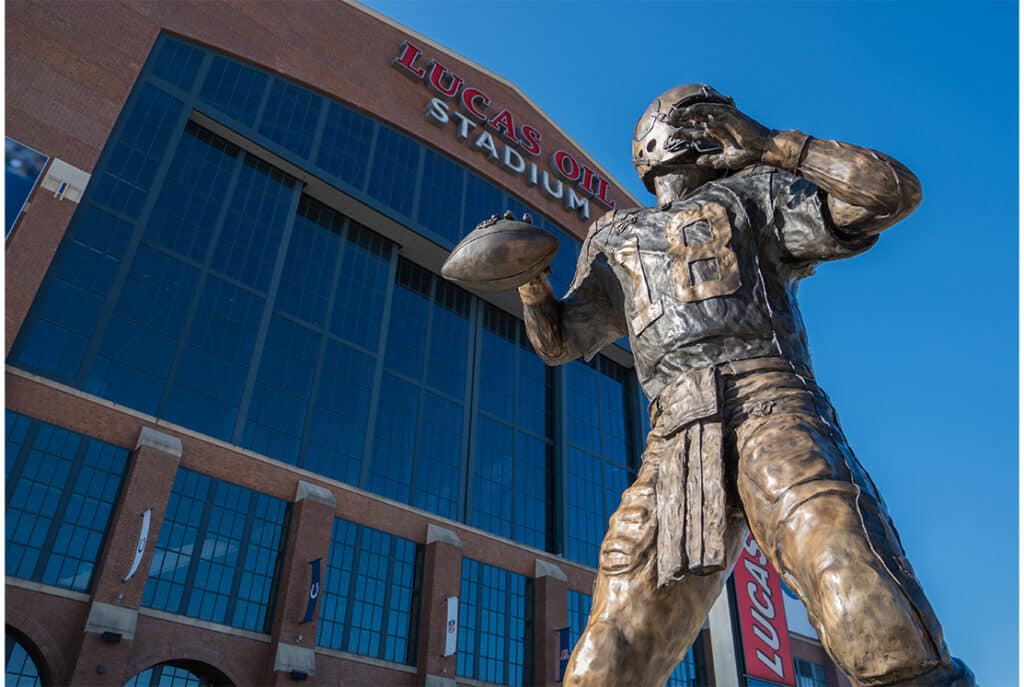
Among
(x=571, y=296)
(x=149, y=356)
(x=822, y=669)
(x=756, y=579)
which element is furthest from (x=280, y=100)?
(x=822, y=669)

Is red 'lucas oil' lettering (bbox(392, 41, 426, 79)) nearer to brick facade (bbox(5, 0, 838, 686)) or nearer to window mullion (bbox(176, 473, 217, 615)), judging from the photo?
brick facade (bbox(5, 0, 838, 686))

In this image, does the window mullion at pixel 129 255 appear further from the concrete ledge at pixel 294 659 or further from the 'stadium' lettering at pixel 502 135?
the 'stadium' lettering at pixel 502 135

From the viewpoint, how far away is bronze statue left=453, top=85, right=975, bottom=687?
1.83 metres

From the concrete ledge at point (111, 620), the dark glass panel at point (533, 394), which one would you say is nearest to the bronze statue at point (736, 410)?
the concrete ledge at point (111, 620)

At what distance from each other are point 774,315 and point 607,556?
37.2 inches

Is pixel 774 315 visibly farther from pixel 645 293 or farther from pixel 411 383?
pixel 411 383

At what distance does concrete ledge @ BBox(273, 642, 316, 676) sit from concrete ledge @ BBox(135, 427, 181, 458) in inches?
212

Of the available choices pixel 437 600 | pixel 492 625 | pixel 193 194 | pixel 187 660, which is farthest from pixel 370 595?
pixel 193 194

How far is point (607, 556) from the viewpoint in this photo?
2.42 meters

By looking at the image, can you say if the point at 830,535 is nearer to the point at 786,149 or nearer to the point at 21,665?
the point at 786,149

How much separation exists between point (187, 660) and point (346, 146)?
58.2 feet

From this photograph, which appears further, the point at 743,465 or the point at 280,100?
the point at 280,100

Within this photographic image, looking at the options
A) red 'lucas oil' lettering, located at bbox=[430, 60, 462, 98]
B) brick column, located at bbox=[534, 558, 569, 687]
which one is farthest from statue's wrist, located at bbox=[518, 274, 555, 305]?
red 'lucas oil' lettering, located at bbox=[430, 60, 462, 98]

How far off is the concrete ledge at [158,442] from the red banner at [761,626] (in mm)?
18804
